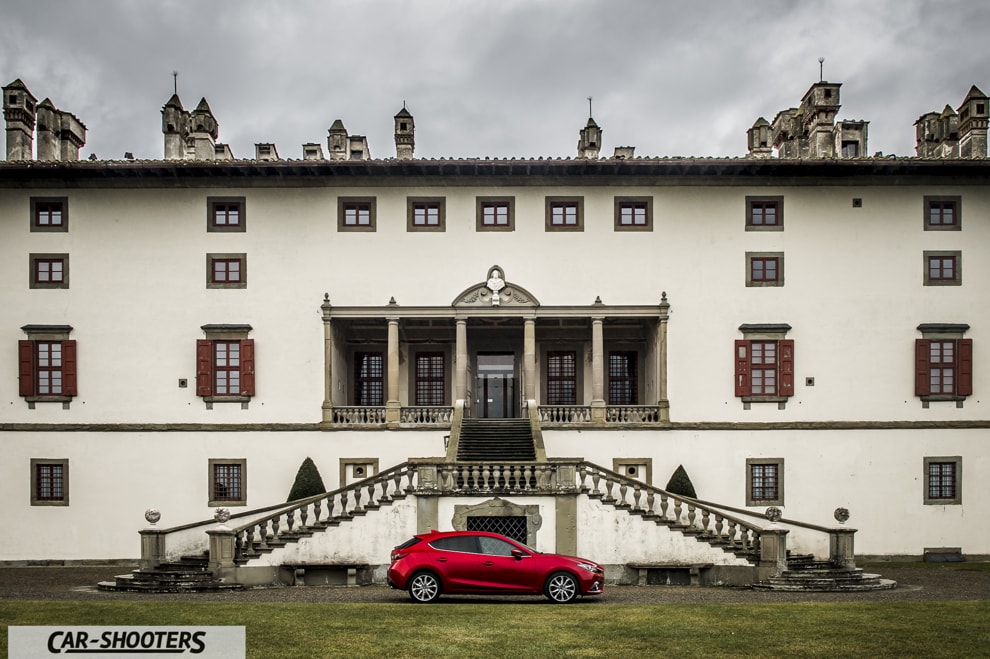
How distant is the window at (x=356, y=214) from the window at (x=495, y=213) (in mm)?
3482

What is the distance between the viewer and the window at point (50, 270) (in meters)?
33.1

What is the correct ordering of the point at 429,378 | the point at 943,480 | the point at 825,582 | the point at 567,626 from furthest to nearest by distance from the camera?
the point at 429,378 < the point at 943,480 < the point at 825,582 < the point at 567,626

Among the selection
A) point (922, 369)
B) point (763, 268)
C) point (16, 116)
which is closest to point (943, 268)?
→ point (922, 369)

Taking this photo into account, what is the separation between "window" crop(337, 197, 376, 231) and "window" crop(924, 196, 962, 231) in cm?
1791

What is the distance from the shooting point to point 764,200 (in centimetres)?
3344

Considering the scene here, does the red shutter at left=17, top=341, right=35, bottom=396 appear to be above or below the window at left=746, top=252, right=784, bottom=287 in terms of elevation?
below

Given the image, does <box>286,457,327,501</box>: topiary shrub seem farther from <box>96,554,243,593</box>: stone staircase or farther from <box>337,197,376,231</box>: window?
<box>337,197,376,231</box>: window

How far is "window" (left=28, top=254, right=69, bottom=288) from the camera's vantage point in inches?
1304

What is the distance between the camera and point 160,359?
32906 mm

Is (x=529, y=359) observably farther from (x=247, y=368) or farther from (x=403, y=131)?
(x=403, y=131)

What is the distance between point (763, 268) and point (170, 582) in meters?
20.3

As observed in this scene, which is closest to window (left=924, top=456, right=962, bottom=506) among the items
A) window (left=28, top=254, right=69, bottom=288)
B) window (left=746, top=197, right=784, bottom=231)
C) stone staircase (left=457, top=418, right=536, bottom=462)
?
window (left=746, top=197, right=784, bottom=231)

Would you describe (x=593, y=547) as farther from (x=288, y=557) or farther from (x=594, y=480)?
(x=288, y=557)

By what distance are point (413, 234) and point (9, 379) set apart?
13.6 meters
